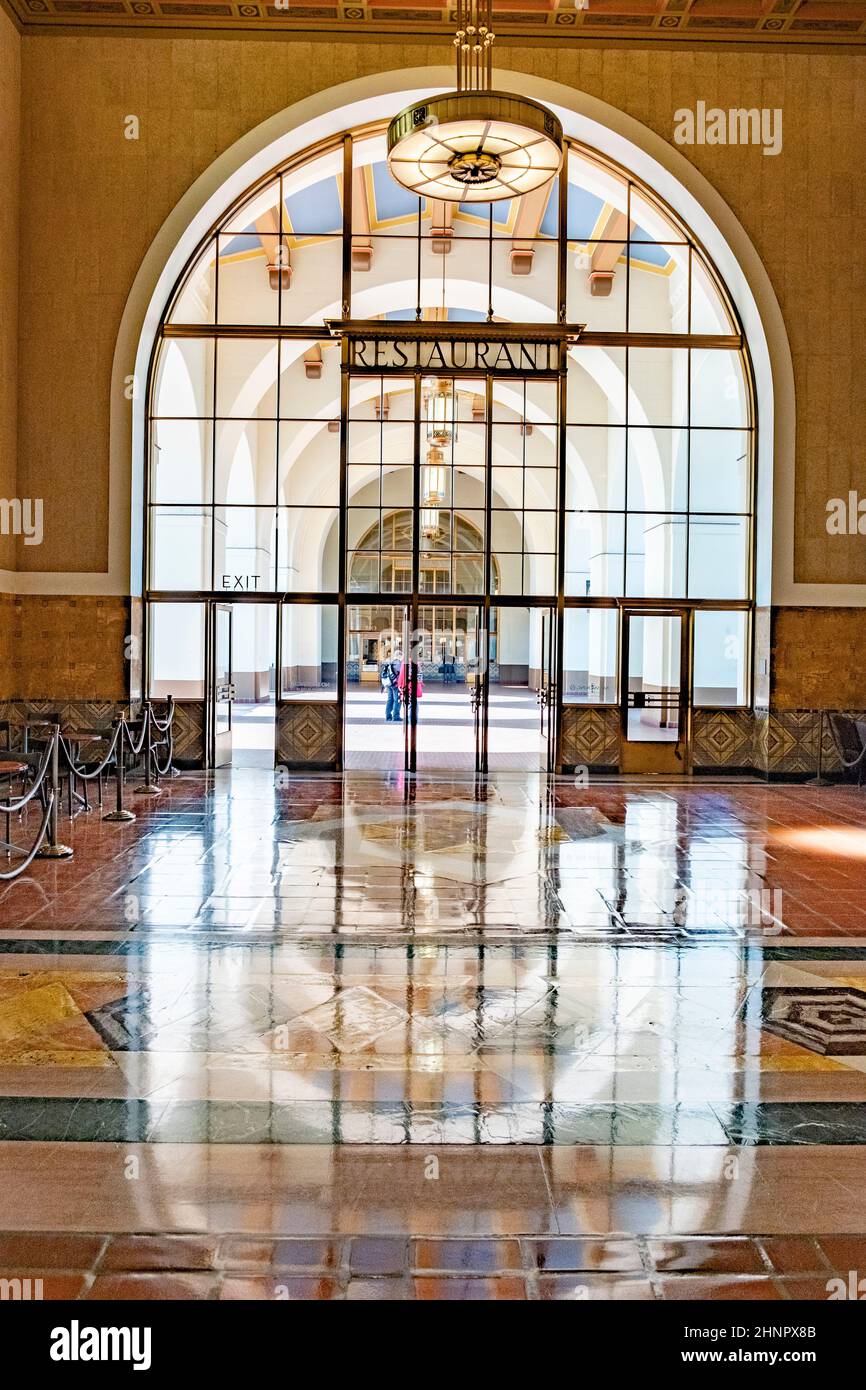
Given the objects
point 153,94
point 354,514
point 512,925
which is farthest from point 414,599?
point 354,514

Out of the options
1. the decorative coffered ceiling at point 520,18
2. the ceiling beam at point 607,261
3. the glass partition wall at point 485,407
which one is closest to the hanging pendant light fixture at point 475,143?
the glass partition wall at point 485,407

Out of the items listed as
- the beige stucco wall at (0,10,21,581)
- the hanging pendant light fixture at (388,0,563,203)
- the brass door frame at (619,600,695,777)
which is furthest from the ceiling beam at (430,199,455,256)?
the hanging pendant light fixture at (388,0,563,203)

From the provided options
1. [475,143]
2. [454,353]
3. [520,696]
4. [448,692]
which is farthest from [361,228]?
[448,692]

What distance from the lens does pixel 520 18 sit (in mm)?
12586

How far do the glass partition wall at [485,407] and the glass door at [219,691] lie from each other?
0.21 ft

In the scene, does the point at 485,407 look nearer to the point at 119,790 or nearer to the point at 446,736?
the point at 446,736

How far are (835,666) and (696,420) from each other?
6.62 metres

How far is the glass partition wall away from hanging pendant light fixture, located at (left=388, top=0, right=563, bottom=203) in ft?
13.7

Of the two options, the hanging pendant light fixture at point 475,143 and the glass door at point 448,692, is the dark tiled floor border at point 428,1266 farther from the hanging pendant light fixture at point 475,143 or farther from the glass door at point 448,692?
the glass door at point 448,692

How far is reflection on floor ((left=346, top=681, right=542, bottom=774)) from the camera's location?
48.5ft

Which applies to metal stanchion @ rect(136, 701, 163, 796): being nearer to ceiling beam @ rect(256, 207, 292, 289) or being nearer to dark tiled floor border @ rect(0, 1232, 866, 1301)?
ceiling beam @ rect(256, 207, 292, 289)

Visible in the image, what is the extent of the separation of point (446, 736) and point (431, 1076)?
47.3 ft

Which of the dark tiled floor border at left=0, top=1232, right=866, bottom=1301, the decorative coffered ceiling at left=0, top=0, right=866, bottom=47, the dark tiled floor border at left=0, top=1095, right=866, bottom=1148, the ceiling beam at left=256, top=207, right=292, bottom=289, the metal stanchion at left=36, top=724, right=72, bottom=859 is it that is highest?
the decorative coffered ceiling at left=0, top=0, right=866, bottom=47

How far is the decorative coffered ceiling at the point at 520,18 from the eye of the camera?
41.0ft
